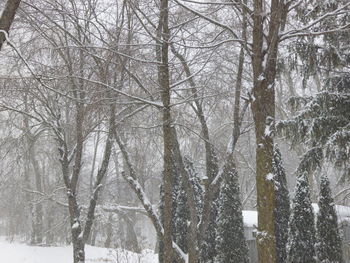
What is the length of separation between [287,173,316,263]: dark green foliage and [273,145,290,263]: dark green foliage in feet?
3.19

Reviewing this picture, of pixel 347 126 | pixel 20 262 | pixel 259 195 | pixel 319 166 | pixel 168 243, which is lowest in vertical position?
pixel 20 262

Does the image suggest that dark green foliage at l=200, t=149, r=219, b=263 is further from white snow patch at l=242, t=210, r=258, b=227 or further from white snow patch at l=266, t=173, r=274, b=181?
white snow patch at l=266, t=173, r=274, b=181

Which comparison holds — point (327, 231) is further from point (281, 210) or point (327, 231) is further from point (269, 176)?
point (269, 176)

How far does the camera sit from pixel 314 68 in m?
8.62

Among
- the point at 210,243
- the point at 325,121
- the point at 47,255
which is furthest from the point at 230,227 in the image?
the point at 47,255

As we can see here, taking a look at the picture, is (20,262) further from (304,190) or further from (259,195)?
(259,195)

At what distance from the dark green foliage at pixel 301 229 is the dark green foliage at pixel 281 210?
0.97 m

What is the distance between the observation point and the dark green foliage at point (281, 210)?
13.0 meters

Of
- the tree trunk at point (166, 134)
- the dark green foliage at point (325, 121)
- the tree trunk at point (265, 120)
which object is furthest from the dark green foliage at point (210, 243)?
the tree trunk at point (265, 120)

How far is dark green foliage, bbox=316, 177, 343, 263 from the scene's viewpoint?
11.8 meters

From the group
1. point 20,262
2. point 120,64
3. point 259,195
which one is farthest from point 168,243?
point 20,262

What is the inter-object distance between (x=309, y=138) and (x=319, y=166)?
0.95 m

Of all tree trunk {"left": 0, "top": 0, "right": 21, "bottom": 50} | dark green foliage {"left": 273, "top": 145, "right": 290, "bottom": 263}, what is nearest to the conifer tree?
dark green foliage {"left": 273, "top": 145, "right": 290, "bottom": 263}

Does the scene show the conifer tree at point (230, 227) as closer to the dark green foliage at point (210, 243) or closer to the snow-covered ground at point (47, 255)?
the dark green foliage at point (210, 243)
